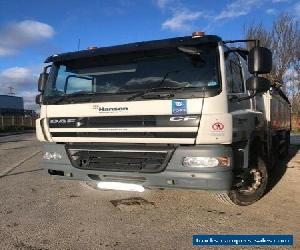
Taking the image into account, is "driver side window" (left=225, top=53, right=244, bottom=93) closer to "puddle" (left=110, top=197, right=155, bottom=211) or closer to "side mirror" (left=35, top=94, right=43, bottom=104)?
"puddle" (left=110, top=197, right=155, bottom=211)

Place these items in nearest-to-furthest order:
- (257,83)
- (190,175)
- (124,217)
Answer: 1. (190,175)
2. (257,83)
3. (124,217)

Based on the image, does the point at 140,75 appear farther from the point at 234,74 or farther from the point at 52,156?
the point at 52,156

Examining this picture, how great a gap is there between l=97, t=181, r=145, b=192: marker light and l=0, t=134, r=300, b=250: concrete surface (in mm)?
382

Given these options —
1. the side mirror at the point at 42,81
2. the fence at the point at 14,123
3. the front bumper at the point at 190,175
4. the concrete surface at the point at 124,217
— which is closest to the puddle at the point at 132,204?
the concrete surface at the point at 124,217

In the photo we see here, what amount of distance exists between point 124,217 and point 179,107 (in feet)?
5.79

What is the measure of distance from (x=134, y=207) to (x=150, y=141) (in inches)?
52.9

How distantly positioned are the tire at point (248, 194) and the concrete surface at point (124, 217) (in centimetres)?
11

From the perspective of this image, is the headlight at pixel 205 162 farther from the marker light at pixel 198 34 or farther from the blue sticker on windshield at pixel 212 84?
the marker light at pixel 198 34

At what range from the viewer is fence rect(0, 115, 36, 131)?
46078 mm

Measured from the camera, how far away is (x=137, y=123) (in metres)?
6.04

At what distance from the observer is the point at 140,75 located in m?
6.20

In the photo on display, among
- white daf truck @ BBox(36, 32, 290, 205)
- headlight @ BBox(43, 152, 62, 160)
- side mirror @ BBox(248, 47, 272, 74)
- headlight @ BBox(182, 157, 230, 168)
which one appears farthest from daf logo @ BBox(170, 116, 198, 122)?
headlight @ BBox(43, 152, 62, 160)

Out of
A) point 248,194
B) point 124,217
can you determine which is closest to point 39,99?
point 124,217

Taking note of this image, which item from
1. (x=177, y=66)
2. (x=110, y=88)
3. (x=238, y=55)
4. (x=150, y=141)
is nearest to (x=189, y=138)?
(x=150, y=141)
